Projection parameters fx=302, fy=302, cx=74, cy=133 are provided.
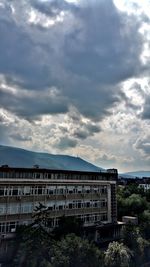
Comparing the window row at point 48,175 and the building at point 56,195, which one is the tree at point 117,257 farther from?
the window row at point 48,175

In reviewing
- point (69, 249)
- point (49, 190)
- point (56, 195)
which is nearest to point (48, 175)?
point (49, 190)

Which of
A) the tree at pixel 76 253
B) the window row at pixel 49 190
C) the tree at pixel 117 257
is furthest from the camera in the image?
the window row at pixel 49 190

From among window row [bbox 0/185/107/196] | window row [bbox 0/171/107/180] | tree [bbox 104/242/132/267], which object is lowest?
tree [bbox 104/242/132/267]

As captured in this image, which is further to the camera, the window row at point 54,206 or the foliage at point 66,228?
the foliage at point 66,228

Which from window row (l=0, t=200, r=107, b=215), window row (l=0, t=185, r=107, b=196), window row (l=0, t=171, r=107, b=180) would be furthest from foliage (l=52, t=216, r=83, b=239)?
window row (l=0, t=171, r=107, b=180)

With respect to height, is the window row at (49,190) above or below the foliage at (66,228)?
above

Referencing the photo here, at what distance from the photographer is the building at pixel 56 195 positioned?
39688 mm

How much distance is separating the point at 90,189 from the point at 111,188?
658 cm

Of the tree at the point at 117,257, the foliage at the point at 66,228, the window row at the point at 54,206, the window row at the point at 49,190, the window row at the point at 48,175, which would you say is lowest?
the tree at the point at 117,257

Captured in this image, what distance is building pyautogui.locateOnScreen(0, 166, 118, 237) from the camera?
39.7 meters

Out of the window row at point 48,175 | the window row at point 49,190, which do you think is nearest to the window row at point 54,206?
the window row at point 49,190

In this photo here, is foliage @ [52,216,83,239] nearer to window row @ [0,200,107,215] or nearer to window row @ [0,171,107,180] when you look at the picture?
window row @ [0,200,107,215]

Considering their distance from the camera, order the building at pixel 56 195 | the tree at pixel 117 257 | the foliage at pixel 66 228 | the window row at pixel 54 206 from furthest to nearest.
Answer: the foliage at pixel 66 228, the building at pixel 56 195, the window row at pixel 54 206, the tree at pixel 117 257

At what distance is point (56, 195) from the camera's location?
1807 inches
